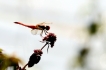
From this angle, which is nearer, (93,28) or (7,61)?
(7,61)

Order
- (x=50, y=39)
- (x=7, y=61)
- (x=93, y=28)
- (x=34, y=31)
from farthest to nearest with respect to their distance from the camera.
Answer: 1. (x=93, y=28)
2. (x=34, y=31)
3. (x=50, y=39)
4. (x=7, y=61)

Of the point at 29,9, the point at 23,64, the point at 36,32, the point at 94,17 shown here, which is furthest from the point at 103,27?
the point at 23,64

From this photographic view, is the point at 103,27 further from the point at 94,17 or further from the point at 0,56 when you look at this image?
the point at 0,56

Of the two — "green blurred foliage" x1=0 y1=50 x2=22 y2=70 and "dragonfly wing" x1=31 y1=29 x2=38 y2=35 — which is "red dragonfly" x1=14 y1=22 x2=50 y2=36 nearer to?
"dragonfly wing" x1=31 y1=29 x2=38 y2=35

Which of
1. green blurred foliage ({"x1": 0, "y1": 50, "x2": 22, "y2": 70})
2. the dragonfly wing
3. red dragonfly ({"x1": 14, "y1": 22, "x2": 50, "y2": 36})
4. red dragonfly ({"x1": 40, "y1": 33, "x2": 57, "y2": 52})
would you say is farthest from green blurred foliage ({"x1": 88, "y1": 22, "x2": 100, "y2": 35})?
green blurred foliage ({"x1": 0, "y1": 50, "x2": 22, "y2": 70})

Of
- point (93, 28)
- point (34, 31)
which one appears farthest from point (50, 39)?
point (93, 28)

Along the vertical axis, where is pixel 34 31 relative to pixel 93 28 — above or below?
above

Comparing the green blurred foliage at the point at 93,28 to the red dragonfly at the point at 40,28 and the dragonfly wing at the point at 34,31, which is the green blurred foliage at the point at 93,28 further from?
the dragonfly wing at the point at 34,31

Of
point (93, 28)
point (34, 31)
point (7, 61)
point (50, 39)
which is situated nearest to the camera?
point (7, 61)

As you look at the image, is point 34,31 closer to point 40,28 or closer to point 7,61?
point 40,28

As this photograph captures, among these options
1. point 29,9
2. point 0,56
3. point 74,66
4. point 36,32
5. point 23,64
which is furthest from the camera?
point 29,9

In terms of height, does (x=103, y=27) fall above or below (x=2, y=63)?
below
